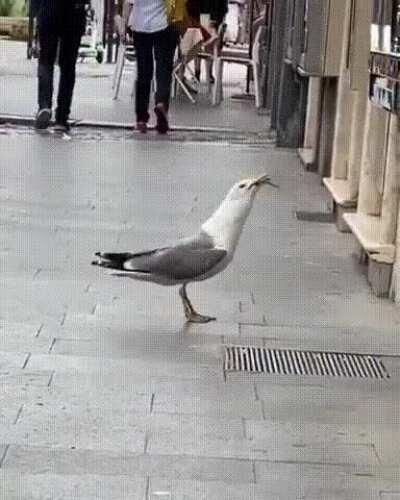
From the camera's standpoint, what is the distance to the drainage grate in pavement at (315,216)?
10273 millimetres

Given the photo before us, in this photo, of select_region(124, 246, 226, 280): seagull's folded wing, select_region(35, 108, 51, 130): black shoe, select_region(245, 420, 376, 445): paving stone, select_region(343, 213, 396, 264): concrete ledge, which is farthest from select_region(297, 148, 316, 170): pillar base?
select_region(245, 420, 376, 445): paving stone

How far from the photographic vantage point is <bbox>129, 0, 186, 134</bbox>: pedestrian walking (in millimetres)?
14594

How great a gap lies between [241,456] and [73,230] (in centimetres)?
453

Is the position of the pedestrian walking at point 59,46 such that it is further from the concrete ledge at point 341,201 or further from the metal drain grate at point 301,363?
the metal drain grate at point 301,363

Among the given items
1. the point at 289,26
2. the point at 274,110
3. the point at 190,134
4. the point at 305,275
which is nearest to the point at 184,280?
the point at 305,275

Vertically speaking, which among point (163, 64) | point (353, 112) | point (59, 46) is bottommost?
point (163, 64)

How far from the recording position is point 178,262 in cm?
698

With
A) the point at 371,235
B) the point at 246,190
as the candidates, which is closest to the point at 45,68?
the point at 371,235

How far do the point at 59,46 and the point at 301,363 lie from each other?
8894 mm

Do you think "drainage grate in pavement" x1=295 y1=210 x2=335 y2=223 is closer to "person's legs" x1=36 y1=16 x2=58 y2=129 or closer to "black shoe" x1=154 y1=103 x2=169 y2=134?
"black shoe" x1=154 y1=103 x2=169 y2=134

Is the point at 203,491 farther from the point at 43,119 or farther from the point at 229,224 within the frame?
the point at 43,119

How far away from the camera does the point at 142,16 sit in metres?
14.6

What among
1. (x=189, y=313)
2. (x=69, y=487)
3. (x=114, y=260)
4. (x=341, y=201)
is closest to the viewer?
(x=69, y=487)

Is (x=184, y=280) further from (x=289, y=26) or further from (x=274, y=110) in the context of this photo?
(x=274, y=110)
